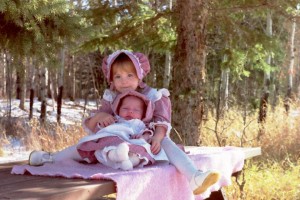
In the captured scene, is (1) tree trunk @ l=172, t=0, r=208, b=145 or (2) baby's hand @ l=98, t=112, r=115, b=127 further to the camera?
(1) tree trunk @ l=172, t=0, r=208, b=145

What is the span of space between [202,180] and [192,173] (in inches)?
3.0

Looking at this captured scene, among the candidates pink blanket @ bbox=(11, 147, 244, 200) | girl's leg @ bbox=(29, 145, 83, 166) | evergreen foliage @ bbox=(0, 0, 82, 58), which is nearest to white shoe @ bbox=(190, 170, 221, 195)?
pink blanket @ bbox=(11, 147, 244, 200)

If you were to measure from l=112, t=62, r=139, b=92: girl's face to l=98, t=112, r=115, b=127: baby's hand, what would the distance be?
0.20 m

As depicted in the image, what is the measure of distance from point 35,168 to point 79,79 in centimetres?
3048

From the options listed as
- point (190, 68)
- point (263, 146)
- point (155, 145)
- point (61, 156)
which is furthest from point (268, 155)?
point (61, 156)

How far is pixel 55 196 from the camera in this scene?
180cm

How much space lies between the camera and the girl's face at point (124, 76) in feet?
9.46

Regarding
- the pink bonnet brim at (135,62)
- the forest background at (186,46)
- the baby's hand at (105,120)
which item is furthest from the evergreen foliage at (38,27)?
the baby's hand at (105,120)

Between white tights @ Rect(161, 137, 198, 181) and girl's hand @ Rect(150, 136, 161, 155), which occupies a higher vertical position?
girl's hand @ Rect(150, 136, 161, 155)

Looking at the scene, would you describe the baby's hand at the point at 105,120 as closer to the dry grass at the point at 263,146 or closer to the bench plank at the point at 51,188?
the bench plank at the point at 51,188

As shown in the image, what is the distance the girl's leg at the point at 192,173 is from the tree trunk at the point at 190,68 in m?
2.92

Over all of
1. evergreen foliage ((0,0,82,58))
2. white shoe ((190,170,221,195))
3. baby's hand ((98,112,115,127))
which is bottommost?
white shoe ((190,170,221,195))

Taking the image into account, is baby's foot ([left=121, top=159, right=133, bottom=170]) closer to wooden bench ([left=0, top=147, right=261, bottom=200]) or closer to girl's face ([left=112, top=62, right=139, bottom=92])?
wooden bench ([left=0, top=147, right=261, bottom=200])

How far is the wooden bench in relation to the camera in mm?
1826
